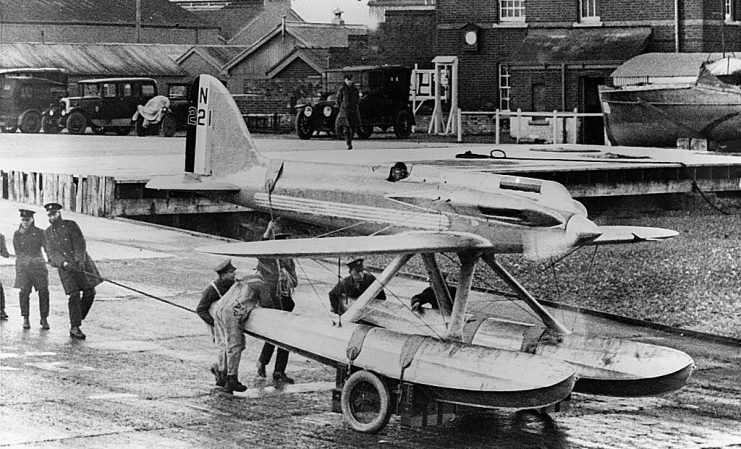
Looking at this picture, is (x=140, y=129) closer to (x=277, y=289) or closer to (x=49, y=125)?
(x=49, y=125)

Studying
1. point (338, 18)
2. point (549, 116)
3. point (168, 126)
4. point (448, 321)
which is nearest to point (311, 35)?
point (338, 18)

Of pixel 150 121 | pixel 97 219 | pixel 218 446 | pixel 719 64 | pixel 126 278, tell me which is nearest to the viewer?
pixel 218 446

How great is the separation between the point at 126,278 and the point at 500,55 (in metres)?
16.4

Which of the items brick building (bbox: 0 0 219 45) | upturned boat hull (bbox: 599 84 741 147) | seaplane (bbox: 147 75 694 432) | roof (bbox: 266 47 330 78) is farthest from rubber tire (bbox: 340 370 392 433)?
upturned boat hull (bbox: 599 84 741 147)

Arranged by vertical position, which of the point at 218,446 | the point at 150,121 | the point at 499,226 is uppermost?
the point at 150,121

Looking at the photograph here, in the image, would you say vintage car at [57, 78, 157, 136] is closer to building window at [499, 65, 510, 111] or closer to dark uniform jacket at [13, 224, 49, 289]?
building window at [499, 65, 510, 111]

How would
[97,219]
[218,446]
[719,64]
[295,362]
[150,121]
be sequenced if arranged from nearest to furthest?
[218,446]
[295,362]
[97,219]
[719,64]
[150,121]

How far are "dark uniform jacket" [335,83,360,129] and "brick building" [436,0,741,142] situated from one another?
5.20 metres

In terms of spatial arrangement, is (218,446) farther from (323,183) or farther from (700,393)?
(700,393)

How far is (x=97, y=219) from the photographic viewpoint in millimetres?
16797

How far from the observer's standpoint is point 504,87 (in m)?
29.4

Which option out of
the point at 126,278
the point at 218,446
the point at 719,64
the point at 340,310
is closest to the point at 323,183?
the point at 340,310

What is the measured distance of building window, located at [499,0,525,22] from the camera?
28.3m

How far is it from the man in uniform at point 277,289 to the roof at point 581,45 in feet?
56.6
